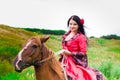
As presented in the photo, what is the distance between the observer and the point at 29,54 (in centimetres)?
916

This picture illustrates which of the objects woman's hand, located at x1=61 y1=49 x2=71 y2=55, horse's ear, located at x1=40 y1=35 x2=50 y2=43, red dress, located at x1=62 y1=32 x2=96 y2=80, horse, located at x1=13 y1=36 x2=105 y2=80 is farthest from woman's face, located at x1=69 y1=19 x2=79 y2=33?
horse's ear, located at x1=40 y1=35 x2=50 y2=43

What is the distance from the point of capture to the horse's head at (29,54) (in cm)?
907

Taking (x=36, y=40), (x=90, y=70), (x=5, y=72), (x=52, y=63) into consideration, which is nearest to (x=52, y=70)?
(x=52, y=63)

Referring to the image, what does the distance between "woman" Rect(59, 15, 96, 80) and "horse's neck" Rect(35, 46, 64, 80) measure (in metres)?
0.56

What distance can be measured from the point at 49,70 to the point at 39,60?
469 millimetres

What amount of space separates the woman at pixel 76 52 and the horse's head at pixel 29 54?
1.19 m

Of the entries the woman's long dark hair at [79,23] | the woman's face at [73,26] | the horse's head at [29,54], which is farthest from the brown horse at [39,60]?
the woman's long dark hair at [79,23]

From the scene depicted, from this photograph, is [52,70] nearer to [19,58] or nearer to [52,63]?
[52,63]

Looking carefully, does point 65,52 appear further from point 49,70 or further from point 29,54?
point 29,54

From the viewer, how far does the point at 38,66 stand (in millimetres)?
9508

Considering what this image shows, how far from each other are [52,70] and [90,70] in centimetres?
161

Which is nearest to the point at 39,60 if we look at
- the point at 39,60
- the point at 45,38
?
the point at 39,60

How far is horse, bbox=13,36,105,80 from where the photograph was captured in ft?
29.9

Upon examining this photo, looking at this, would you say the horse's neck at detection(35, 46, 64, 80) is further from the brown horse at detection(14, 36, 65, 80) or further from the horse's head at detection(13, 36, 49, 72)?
the horse's head at detection(13, 36, 49, 72)
